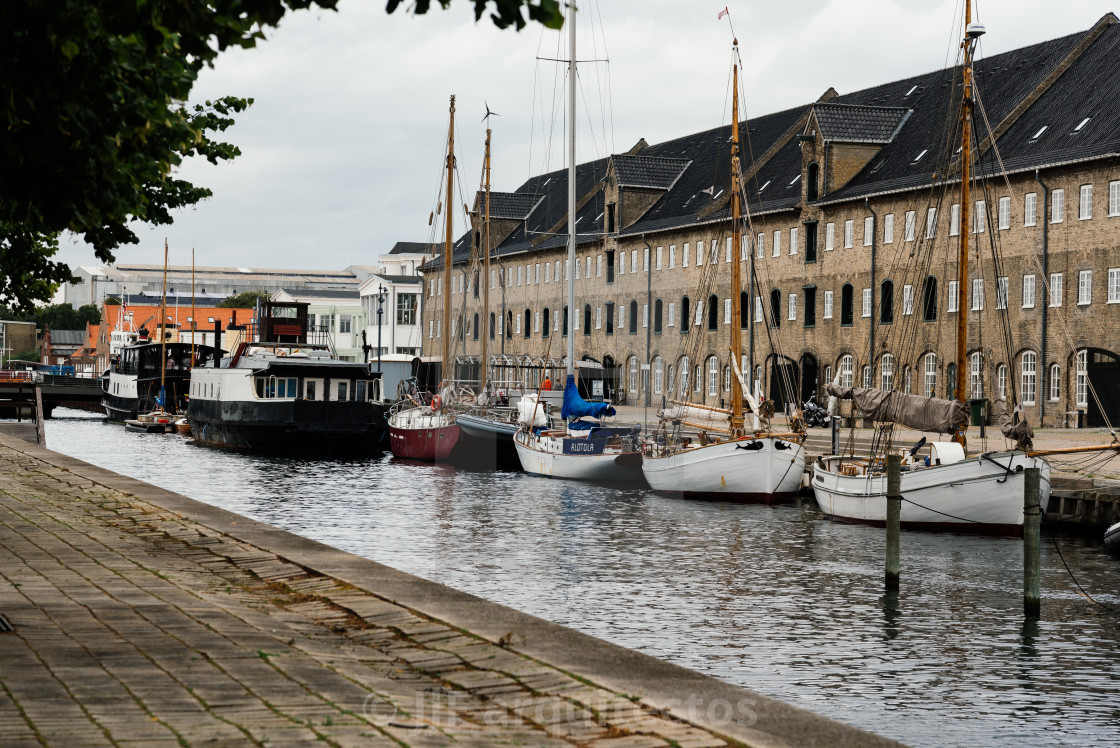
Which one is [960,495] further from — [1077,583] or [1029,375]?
[1029,375]

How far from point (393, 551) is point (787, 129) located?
192 feet

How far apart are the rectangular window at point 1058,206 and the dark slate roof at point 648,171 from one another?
3632 cm

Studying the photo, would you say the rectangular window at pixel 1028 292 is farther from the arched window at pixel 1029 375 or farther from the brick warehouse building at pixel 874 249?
the arched window at pixel 1029 375

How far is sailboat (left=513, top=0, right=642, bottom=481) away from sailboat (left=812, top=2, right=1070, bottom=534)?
30.9 ft

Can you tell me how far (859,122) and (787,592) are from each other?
51806 millimetres

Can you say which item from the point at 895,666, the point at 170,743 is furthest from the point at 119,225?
the point at 895,666

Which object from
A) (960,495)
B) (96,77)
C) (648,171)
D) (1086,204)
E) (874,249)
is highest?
(648,171)

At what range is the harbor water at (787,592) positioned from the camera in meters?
12.8

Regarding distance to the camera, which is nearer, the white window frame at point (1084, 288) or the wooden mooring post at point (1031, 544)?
the wooden mooring post at point (1031, 544)

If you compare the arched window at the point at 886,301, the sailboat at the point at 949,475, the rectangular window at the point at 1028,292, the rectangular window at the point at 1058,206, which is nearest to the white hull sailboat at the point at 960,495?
the sailboat at the point at 949,475

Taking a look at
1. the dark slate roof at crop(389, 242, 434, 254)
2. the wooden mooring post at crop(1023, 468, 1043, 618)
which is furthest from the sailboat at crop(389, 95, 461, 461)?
the dark slate roof at crop(389, 242, 434, 254)

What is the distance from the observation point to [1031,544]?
17562 millimetres

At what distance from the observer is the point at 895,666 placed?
14242 mm

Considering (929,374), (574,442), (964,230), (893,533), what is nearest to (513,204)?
(929,374)
